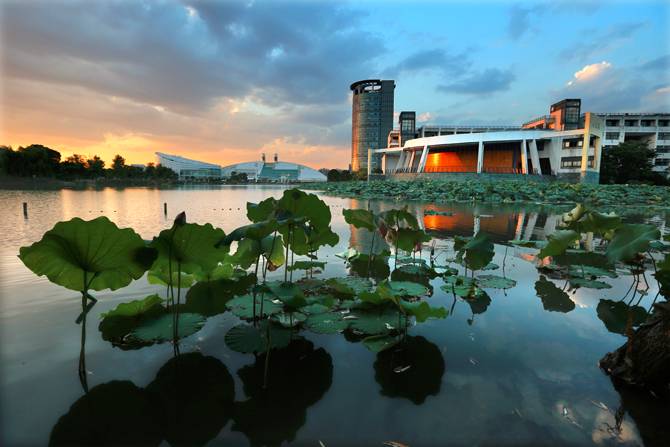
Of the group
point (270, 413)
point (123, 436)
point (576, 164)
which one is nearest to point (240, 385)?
point (270, 413)

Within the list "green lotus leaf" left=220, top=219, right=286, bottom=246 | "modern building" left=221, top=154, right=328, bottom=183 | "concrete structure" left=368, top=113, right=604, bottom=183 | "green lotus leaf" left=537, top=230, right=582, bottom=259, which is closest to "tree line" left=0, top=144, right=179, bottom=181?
"green lotus leaf" left=220, top=219, right=286, bottom=246

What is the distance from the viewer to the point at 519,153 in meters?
38.0

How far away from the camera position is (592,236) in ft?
23.9

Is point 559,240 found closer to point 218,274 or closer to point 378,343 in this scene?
point 378,343

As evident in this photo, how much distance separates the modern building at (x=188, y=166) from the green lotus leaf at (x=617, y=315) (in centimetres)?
11979

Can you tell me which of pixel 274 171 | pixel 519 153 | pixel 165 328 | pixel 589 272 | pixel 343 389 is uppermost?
pixel 274 171

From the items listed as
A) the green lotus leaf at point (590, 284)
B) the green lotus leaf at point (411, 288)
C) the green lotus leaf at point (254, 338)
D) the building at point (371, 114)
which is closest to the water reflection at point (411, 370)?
the green lotus leaf at point (411, 288)

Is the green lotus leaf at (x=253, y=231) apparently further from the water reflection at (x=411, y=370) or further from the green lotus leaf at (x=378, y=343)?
the water reflection at (x=411, y=370)

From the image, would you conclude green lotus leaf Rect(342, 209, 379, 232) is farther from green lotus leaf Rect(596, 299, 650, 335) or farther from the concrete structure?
the concrete structure

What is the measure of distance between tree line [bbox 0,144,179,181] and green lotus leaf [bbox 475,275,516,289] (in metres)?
32.6

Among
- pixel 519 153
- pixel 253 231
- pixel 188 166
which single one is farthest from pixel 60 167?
pixel 188 166

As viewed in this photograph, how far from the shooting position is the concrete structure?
31094 mm

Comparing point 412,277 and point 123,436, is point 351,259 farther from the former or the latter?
point 123,436

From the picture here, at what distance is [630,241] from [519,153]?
41314 mm
